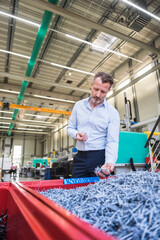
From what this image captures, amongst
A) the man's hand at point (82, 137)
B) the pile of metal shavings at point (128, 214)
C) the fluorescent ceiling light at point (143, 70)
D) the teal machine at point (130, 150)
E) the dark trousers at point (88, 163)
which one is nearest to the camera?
the pile of metal shavings at point (128, 214)

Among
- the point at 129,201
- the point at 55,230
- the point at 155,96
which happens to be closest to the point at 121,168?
the point at 129,201

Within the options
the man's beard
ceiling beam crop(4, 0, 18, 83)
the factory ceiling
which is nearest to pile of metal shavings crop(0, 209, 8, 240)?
the man's beard

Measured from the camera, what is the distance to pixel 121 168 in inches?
116

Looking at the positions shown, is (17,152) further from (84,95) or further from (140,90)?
(140,90)

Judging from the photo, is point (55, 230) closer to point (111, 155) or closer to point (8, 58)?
point (111, 155)

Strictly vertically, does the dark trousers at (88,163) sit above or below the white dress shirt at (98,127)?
below

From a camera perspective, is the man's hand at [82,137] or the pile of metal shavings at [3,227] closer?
the pile of metal shavings at [3,227]

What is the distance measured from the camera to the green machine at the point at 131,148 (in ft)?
9.57

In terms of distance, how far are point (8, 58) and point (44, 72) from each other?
1768 mm

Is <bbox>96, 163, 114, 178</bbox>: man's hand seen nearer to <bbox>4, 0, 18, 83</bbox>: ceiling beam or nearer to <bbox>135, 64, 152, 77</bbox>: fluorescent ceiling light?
<bbox>4, 0, 18, 83</bbox>: ceiling beam

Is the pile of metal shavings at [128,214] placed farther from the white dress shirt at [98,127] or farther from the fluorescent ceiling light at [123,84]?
the fluorescent ceiling light at [123,84]

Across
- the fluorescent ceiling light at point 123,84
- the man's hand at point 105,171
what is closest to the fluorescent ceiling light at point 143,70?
the fluorescent ceiling light at point 123,84

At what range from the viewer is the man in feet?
3.91

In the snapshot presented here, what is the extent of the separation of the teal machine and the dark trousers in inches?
69.0
